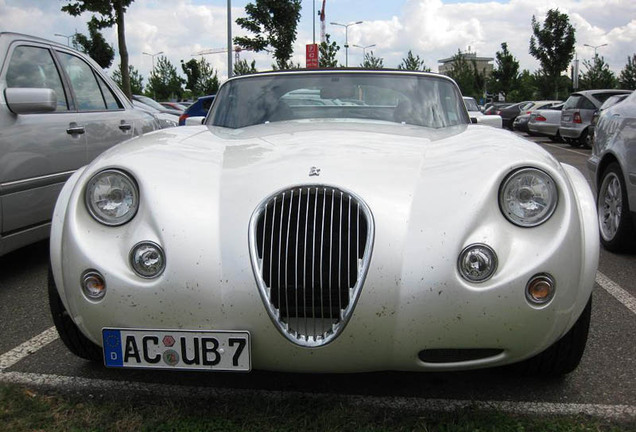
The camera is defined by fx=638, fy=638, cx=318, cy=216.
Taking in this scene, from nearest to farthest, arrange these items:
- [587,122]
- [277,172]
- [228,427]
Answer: [228,427] → [277,172] → [587,122]

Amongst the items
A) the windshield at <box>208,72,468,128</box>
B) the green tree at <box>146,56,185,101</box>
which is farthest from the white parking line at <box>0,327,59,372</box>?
the green tree at <box>146,56,185,101</box>

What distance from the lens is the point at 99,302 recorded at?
220 centimetres

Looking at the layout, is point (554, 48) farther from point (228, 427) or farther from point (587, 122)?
point (228, 427)

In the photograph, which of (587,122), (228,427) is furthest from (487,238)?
(587,122)

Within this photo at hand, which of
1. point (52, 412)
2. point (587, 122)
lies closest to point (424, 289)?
point (52, 412)

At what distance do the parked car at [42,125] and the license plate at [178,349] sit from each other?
2.00 metres

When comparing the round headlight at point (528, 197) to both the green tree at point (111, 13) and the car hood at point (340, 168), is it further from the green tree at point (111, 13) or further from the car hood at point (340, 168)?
the green tree at point (111, 13)

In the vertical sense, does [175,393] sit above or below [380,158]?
below

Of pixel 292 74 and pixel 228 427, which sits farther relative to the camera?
pixel 292 74

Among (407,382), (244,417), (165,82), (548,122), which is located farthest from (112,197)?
(165,82)

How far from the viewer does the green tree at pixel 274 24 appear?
1077 inches

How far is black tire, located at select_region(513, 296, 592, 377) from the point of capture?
2.44 meters

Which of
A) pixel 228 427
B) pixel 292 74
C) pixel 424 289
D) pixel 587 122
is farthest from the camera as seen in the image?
pixel 587 122

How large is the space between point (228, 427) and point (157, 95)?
50.0 m
